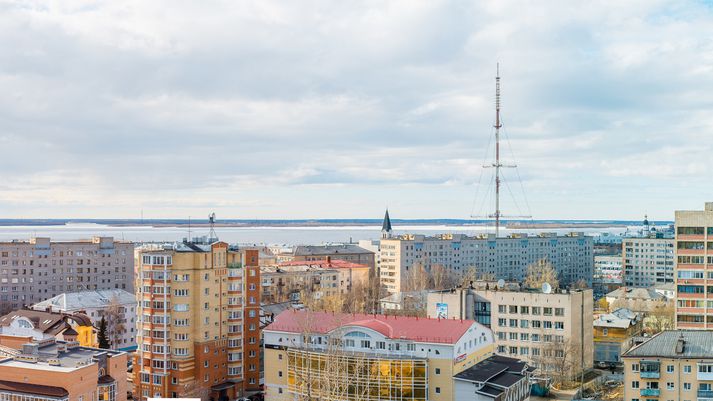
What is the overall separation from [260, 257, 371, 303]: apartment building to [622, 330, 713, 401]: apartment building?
1915 inches

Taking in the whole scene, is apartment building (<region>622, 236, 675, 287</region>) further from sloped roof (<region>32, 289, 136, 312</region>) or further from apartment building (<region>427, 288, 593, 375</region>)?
sloped roof (<region>32, 289, 136, 312</region>)

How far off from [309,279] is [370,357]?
5539cm

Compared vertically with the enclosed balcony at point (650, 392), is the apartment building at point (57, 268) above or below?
above

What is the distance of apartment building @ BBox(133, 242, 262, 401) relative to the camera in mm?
45031

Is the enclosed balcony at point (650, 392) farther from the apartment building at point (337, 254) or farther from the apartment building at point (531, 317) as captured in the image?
the apartment building at point (337, 254)

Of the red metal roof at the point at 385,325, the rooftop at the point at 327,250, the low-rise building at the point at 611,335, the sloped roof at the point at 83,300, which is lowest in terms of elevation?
the low-rise building at the point at 611,335

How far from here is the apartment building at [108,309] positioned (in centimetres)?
6644

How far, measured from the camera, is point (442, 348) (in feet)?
129

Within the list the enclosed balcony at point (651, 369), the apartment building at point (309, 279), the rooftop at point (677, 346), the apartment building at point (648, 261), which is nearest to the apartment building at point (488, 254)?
the apartment building at point (309, 279)

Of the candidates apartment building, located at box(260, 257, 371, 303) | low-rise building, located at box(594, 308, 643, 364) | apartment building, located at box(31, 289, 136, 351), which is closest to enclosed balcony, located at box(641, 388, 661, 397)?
low-rise building, located at box(594, 308, 643, 364)

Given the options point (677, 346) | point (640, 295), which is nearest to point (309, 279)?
point (640, 295)

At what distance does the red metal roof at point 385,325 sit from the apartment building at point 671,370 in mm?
9429

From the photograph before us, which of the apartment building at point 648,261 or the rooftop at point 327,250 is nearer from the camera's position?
the apartment building at point 648,261

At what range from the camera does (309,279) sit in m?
95.3
